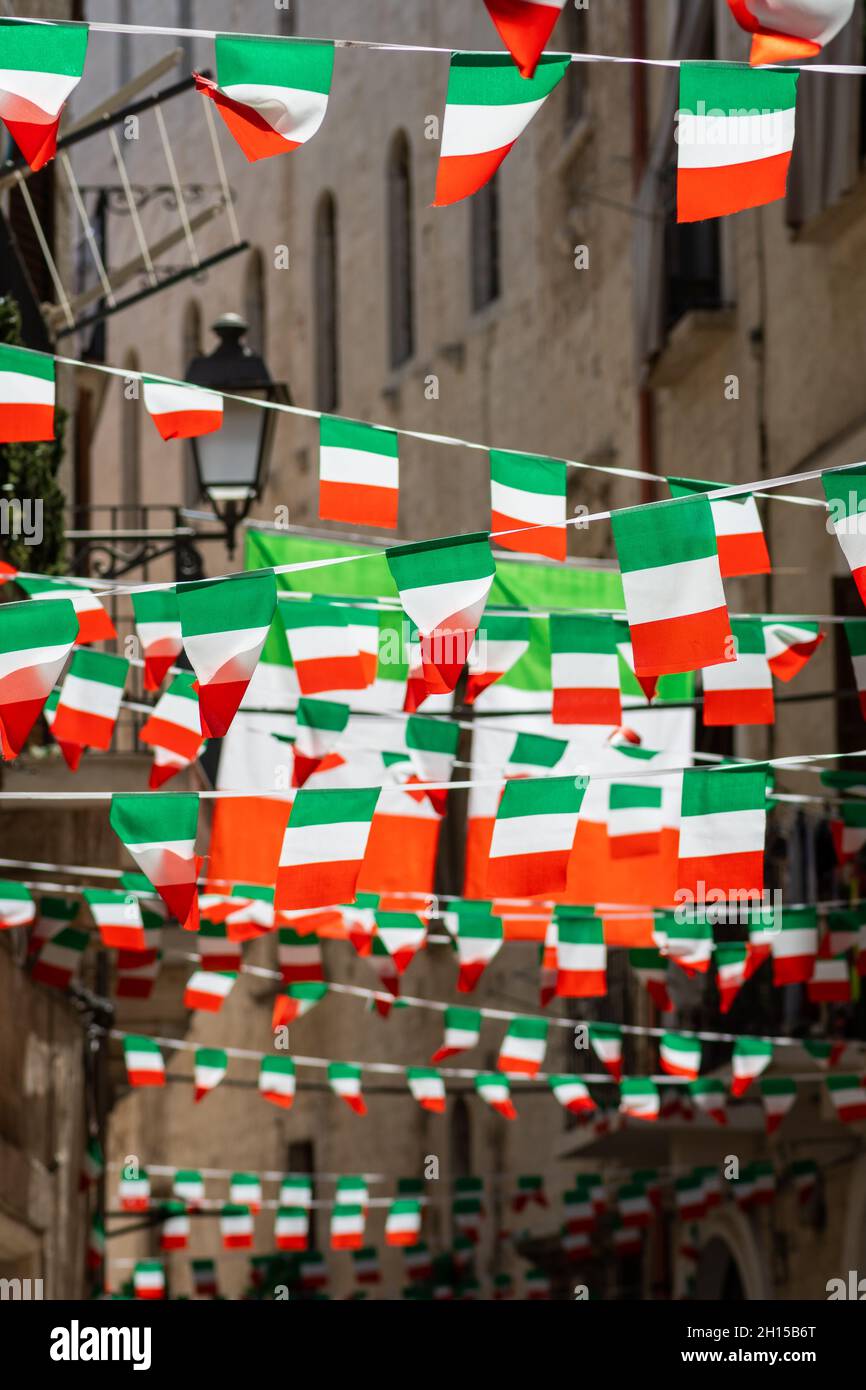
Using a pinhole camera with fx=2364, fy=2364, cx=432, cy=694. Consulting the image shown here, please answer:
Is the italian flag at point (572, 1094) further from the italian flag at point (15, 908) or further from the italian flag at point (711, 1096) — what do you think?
the italian flag at point (15, 908)

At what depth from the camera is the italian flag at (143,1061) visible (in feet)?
43.3

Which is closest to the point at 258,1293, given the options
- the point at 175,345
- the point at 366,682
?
the point at 175,345

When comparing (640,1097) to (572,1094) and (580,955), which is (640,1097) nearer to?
(572,1094)

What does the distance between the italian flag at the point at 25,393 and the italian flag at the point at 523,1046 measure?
625 cm

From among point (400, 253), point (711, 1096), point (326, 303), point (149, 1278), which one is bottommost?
point (149, 1278)

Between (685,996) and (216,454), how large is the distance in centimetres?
713

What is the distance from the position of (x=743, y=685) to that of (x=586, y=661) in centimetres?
60

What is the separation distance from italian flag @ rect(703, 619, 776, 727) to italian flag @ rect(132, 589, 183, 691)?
2.09 metres

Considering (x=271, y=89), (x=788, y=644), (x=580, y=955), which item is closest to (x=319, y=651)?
(x=788, y=644)

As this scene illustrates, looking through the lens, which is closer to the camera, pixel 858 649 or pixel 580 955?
pixel 858 649

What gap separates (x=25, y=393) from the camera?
697cm

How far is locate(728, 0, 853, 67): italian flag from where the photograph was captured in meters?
5.14

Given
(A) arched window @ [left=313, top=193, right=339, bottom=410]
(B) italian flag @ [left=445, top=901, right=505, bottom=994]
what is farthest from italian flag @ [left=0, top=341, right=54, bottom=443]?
(A) arched window @ [left=313, top=193, right=339, bottom=410]

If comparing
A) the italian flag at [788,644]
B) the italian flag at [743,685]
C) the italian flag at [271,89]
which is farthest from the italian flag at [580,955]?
the italian flag at [271,89]
